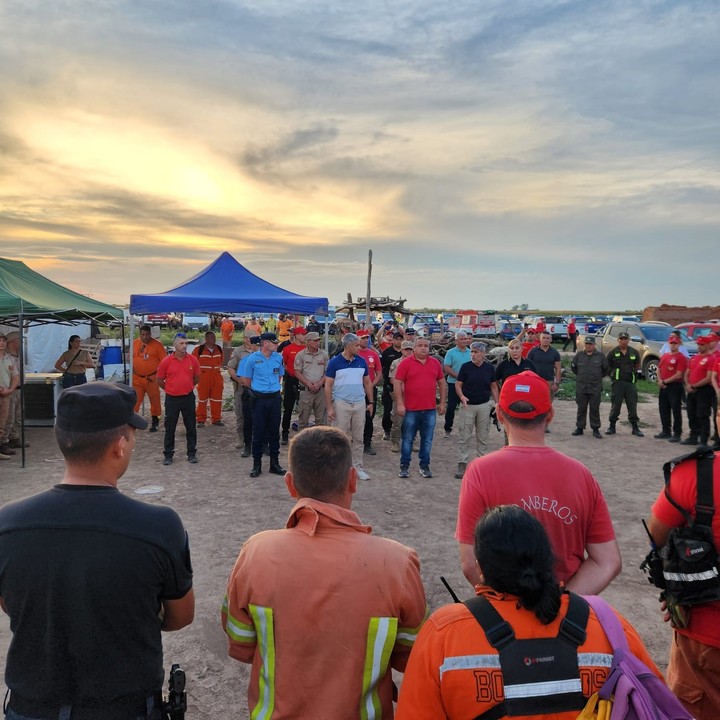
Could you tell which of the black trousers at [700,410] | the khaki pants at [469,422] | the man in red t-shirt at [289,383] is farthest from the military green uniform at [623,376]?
the man in red t-shirt at [289,383]

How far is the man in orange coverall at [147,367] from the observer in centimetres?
1052

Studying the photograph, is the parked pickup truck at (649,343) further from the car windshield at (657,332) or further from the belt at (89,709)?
the belt at (89,709)

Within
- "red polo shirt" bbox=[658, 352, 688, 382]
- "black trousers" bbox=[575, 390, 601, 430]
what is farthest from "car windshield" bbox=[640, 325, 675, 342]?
"black trousers" bbox=[575, 390, 601, 430]

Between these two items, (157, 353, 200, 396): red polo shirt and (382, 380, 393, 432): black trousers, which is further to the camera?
(382, 380, 393, 432): black trousers

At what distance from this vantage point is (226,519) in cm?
591

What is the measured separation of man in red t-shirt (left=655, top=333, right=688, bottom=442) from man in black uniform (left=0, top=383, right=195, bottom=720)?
10235 mm

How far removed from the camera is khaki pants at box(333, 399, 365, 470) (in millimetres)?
7316

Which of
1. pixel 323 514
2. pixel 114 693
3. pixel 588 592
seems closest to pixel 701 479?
pixel 588 592

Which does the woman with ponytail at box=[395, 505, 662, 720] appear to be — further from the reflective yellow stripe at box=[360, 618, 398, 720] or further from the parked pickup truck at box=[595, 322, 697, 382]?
the parked pickup truck at box=[595, 322, 697, 382]

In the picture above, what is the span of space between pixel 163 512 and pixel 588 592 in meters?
1.75

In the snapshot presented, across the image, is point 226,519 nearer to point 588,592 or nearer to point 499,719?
point 588,592

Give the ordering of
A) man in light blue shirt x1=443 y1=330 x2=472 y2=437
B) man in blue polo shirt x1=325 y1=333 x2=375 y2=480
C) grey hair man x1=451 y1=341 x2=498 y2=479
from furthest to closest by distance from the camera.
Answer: man in light blue shirt x1=443 y1=330 x2=472 y2=437, grey hair man x1=451 y1=341 x2=498 y2=479, man in blue polo shirt x1=325 y1=333 x2=375 y2=480

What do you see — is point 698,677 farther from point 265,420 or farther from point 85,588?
point 265,420

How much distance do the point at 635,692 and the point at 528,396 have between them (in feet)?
4.61
